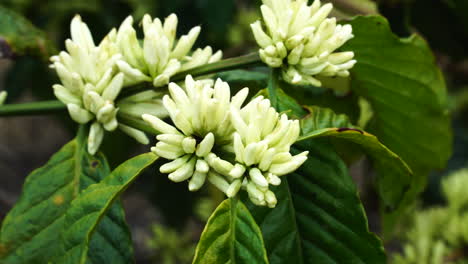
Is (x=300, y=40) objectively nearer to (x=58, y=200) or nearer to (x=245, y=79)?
(x=245, y=79)

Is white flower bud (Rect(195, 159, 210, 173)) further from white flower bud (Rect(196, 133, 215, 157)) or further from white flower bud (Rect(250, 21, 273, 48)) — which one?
white flower bud (Rect(250, 21, 273, 48))

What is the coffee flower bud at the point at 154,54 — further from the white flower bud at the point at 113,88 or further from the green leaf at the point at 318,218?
the green leaf at the point at 318,218

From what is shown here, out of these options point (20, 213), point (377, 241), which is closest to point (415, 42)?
point (377, 241)

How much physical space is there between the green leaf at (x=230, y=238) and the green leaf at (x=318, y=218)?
0.08 meters

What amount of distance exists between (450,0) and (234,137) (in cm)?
85

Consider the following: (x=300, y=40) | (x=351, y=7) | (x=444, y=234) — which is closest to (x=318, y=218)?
(x=300, y=40)

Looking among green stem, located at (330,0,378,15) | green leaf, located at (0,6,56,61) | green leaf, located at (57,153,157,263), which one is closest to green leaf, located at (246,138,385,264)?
green leaf, located at (57,153,157,263)

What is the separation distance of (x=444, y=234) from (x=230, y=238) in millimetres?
1150

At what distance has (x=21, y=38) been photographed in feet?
2.97

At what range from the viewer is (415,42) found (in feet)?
2.65

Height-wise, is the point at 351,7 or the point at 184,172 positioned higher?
the point at 184,172

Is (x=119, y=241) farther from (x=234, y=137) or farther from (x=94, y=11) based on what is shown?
(x=94, y=11)

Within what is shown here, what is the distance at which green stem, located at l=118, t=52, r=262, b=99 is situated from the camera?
658mm

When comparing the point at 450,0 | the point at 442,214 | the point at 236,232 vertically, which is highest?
the point at 236,232
